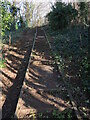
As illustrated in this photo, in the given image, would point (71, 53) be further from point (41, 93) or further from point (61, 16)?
point (61, 16)

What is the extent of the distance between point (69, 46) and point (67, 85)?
6.03m

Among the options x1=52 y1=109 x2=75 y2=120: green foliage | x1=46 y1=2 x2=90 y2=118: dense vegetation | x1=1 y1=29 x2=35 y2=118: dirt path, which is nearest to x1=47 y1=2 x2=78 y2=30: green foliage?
x1=46 y1=2 x2=90 y2=118: dense vegetation

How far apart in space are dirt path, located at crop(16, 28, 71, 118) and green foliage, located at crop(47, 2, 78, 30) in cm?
1192

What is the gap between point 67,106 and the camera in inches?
198

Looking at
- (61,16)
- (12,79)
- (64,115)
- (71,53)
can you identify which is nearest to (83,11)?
(61,16)

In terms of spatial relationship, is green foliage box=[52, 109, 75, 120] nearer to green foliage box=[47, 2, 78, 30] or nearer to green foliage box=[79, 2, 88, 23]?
green foliage box=[47, 2, 78, 30]

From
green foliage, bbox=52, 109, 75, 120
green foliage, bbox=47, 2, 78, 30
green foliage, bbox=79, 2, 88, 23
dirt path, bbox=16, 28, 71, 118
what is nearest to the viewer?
green foliage, bbox=52, 109, 75, 120

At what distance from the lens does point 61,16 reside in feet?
64.2

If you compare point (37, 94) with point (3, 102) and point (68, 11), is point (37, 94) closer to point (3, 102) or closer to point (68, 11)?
point (3, 102)

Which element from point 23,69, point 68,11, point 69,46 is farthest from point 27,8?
point 23,69

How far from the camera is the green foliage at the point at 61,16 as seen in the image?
19.4 metres

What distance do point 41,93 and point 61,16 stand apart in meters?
15.0

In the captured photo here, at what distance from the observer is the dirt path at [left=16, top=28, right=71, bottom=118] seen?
495cm

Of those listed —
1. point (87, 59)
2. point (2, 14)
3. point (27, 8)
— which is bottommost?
point (87, 59)
